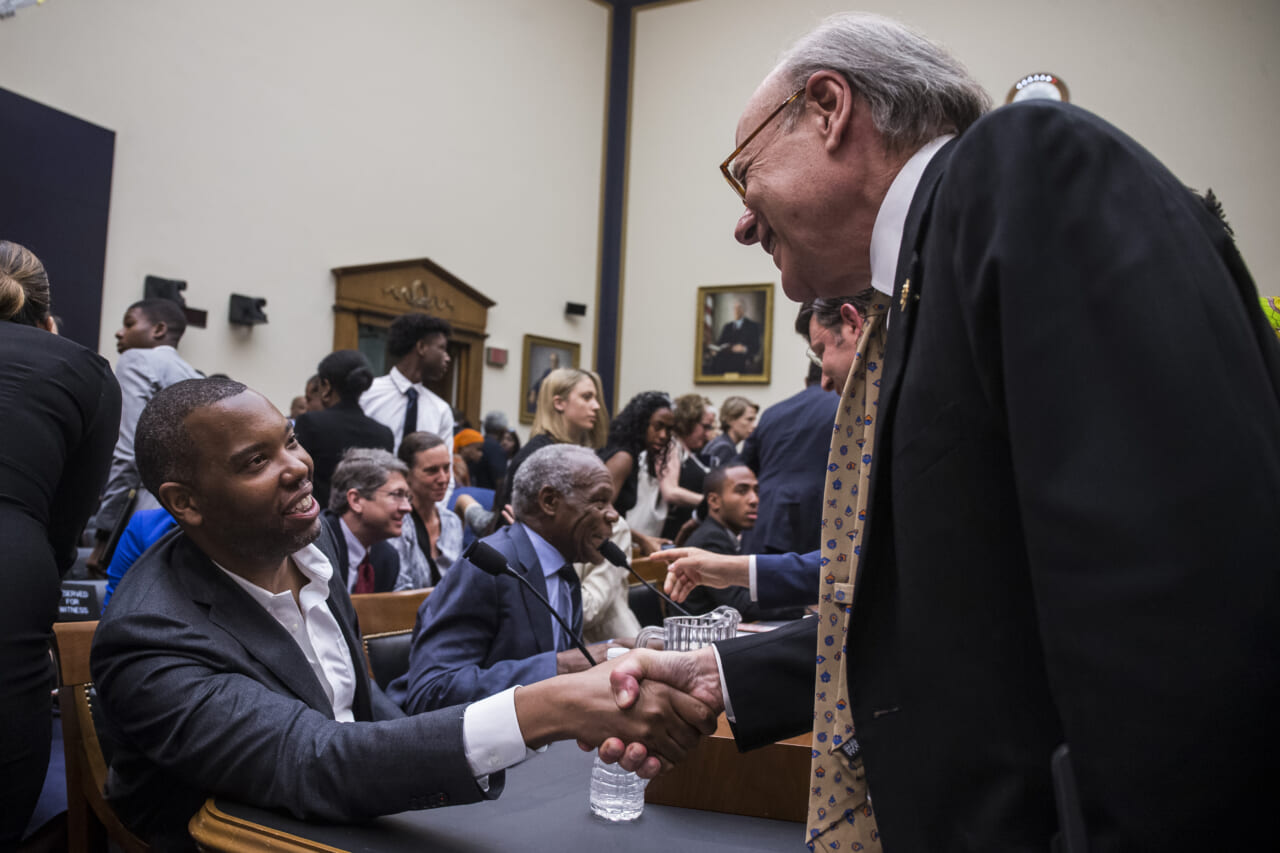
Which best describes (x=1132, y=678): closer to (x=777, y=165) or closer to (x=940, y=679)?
(x=940, y=679)

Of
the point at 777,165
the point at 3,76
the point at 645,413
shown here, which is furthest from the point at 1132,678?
the point at 3,76

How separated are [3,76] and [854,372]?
6.96m

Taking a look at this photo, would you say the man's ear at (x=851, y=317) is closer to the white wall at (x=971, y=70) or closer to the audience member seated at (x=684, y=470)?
the audience member seated at (x=684, y=470)

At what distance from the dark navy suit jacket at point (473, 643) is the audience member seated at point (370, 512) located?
4.82ft

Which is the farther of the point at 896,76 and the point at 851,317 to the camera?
the point at 851,317

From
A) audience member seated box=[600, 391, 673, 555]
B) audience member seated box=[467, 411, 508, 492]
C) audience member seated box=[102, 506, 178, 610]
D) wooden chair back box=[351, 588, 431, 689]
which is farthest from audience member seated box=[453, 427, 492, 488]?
wooden chair back box=[351, 588, 431, 689]

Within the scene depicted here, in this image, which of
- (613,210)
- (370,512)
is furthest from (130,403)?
(613,210)

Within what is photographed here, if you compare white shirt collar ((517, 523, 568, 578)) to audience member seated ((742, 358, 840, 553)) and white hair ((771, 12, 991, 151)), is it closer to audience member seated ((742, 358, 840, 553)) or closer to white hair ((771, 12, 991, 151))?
audience member seated ((742, 358, 840, 553))

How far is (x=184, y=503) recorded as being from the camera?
1.64 meters

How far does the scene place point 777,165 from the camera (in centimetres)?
115

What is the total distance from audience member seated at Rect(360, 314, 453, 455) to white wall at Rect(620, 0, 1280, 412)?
176 inches

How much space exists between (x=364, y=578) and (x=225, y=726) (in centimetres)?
239

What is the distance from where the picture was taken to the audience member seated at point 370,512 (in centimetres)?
365

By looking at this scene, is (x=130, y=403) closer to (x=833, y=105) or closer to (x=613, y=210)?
(x=833, y=105)
